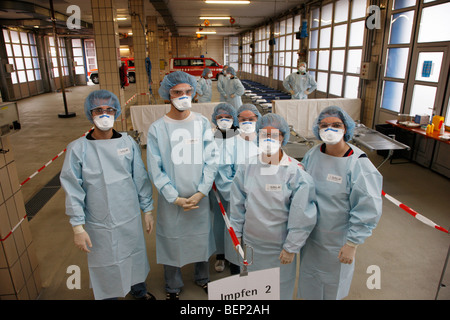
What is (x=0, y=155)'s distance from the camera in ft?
7.40

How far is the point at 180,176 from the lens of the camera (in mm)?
2232

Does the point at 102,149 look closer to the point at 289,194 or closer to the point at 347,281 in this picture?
the point at 289,194

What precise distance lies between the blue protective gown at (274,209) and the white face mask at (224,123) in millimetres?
863

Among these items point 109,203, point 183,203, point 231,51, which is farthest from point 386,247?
point 231,51

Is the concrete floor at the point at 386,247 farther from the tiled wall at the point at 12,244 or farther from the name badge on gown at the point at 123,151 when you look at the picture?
the name badge on gown at the point at 123,151

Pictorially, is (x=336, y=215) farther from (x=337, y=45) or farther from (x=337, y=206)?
(x=337, y=45)

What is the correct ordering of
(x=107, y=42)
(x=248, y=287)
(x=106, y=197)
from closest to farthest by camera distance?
(x=248, y=287)
(x=106, y=197)
(x=107, y=42)

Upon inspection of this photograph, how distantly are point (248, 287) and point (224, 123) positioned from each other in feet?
5.19

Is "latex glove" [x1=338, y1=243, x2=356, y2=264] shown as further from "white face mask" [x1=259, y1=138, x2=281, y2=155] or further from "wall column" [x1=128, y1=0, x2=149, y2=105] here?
"wall column" [x1=128, y1=0, x2=149, y2=105]

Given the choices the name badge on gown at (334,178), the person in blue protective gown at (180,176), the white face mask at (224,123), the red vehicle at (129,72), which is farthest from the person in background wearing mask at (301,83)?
the red vehicle at (129,72)

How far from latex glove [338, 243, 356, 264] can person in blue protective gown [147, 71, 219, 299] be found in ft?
3.30

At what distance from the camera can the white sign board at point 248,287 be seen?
134 cm

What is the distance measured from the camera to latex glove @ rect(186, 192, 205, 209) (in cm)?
219

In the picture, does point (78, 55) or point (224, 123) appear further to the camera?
point (78, 55)
